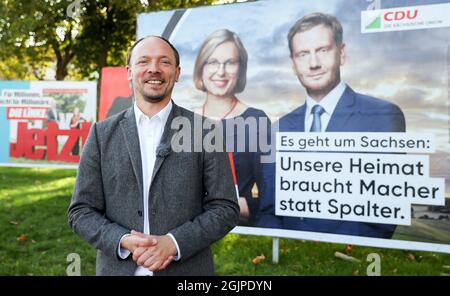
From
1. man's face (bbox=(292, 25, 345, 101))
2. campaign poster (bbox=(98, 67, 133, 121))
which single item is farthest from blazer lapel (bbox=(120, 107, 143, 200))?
campaign poster (bbox=(98, 67, 133, 121))

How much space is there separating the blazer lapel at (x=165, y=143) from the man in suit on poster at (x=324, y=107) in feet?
9.10

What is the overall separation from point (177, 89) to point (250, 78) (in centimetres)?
91

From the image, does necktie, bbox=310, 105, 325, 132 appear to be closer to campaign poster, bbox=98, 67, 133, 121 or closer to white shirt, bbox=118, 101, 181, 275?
campaign poster, bbox=98, 67, 133, 121

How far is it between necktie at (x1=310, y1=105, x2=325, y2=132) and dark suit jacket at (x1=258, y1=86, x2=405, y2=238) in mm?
93

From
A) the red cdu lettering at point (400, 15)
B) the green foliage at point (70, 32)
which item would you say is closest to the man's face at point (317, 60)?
the red cdu lettering at point (400, 15)

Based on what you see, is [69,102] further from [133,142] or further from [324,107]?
[133,142]

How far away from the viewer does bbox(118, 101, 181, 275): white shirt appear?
1844mm

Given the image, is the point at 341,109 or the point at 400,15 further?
the point at 341,109

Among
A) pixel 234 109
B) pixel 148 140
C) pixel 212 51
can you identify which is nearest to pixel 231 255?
pixel 234 109

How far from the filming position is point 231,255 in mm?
5035

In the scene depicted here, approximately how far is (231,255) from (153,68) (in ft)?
11.8

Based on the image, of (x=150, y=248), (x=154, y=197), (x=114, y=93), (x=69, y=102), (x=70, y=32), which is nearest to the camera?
(x=150, y=248)
